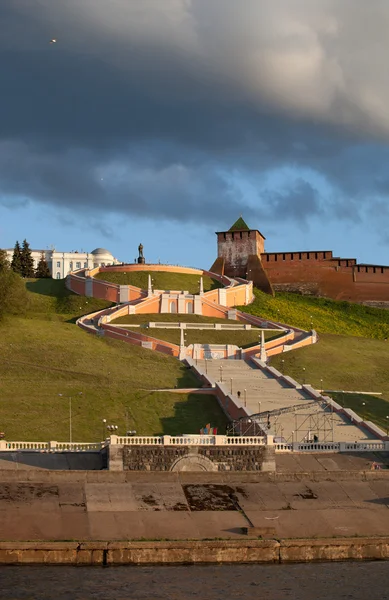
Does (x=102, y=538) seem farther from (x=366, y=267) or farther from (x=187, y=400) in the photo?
(x=366, y=267)

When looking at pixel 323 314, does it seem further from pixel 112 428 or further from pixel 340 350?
pixel 112 428

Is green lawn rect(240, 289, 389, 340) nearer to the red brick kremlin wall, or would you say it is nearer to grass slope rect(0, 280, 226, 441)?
the red brick kremlin wall

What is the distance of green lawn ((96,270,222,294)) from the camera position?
110 m

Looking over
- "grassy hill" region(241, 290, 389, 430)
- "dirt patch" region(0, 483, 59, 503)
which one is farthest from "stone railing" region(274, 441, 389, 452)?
"dirt patch" region(0, 483, 59, 503)

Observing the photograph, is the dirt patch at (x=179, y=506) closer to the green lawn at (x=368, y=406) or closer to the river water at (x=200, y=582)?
the river water at (x=200, y=582)

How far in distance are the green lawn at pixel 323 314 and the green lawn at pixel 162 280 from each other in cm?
558

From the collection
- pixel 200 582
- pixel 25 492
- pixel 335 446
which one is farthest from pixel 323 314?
pixel 200 582

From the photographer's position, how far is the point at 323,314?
114812 millimetres

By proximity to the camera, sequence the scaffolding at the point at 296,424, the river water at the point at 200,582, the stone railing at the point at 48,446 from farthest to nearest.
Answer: the scaffolding at the point at 296,424 < the stone railing at the point at 48,446 < the river water at the point at 200,582

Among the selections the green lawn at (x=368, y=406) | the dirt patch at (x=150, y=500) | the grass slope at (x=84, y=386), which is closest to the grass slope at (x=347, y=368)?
the green lawn at (x=368, y=406)

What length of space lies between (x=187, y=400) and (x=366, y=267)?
65.4m

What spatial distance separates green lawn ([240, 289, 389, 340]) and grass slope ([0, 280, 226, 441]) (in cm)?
2918

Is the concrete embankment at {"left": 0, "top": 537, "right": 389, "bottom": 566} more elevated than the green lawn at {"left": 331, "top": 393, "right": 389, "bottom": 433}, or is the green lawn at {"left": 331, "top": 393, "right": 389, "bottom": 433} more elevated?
the green lawn at {"left": 331, "top": 393, "right": 389, "bottom": 433}

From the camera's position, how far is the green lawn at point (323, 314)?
108688 mm
